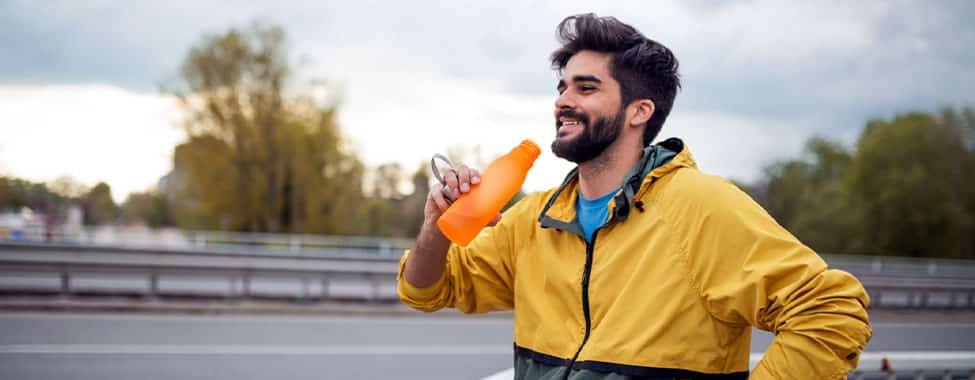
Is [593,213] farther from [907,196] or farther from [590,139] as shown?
[907,196]

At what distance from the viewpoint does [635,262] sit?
1.77 metres

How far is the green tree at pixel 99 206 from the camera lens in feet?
131

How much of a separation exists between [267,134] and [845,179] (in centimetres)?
3047

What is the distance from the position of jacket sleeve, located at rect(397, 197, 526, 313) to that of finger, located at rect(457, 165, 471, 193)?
0.27 metres

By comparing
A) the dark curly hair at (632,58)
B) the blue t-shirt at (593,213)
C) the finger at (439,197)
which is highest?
the dark curly hair at (632,58)

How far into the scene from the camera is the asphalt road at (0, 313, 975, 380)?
7590 mm

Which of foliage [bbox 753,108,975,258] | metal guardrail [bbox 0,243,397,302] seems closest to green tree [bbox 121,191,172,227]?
metal guardrail [bbox 0,243,397,302]

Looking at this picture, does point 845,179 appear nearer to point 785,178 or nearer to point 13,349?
point 785,178

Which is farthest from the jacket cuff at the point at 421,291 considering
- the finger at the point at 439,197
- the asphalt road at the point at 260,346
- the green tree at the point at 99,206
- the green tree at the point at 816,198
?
the green tree at the point at 816,198

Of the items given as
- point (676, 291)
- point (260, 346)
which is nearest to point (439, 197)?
point (676, 291)

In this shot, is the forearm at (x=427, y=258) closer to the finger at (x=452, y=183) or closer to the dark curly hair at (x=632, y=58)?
the finger at (x=452, y=183)

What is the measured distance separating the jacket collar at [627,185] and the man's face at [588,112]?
0.10 metres

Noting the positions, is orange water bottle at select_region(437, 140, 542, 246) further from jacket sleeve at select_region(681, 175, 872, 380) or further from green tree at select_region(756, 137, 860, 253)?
green tree at select_region(756, 137, 860, 253)

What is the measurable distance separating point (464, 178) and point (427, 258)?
0.26m
